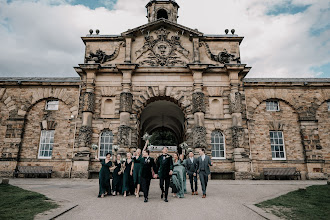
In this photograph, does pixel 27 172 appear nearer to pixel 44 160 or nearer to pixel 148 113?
pixel 44 160

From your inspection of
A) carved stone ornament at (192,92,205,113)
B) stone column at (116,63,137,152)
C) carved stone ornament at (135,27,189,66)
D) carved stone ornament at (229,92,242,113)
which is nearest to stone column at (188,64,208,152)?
carved stone ornament at (192,92,205,113)

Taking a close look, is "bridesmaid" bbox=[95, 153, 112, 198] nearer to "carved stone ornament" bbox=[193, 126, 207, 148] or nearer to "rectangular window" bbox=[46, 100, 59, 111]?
"carved stone ornament" bbox=[193, 126, 207, 148]

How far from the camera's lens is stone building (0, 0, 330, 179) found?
55.4ft

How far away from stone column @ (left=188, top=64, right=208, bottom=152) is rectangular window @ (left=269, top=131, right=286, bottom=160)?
17.7 ft

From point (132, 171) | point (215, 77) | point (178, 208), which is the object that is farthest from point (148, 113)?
point (178, 208)

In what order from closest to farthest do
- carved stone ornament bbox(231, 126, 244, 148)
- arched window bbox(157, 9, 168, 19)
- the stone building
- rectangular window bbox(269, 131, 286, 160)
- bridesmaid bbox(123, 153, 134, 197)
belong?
bridesmaid bbox(123, 153, 134, 197) < carved stone ornament bbox(231, 126, 244, 148) < the stone building < rectangular window bbox(269, 131, 286, 160) < arched window bbox(157, 9, 168, 19)

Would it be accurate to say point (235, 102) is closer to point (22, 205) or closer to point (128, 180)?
point (128, 180)

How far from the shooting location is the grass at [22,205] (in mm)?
5609

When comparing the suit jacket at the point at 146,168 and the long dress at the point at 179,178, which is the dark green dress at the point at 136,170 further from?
the long dress at the point at 179,178

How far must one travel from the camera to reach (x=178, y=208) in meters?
6.78

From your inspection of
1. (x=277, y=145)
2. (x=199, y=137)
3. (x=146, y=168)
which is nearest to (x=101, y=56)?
(x=199, y=137)

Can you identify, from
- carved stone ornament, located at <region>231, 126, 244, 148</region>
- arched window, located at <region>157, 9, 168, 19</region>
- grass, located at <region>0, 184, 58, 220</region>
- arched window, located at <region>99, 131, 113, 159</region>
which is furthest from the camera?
arched window, located at <region>157, 9, 168, 19</region>

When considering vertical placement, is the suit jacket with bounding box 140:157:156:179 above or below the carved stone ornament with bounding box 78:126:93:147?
below

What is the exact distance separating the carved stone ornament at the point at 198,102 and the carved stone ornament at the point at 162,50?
2.95m
